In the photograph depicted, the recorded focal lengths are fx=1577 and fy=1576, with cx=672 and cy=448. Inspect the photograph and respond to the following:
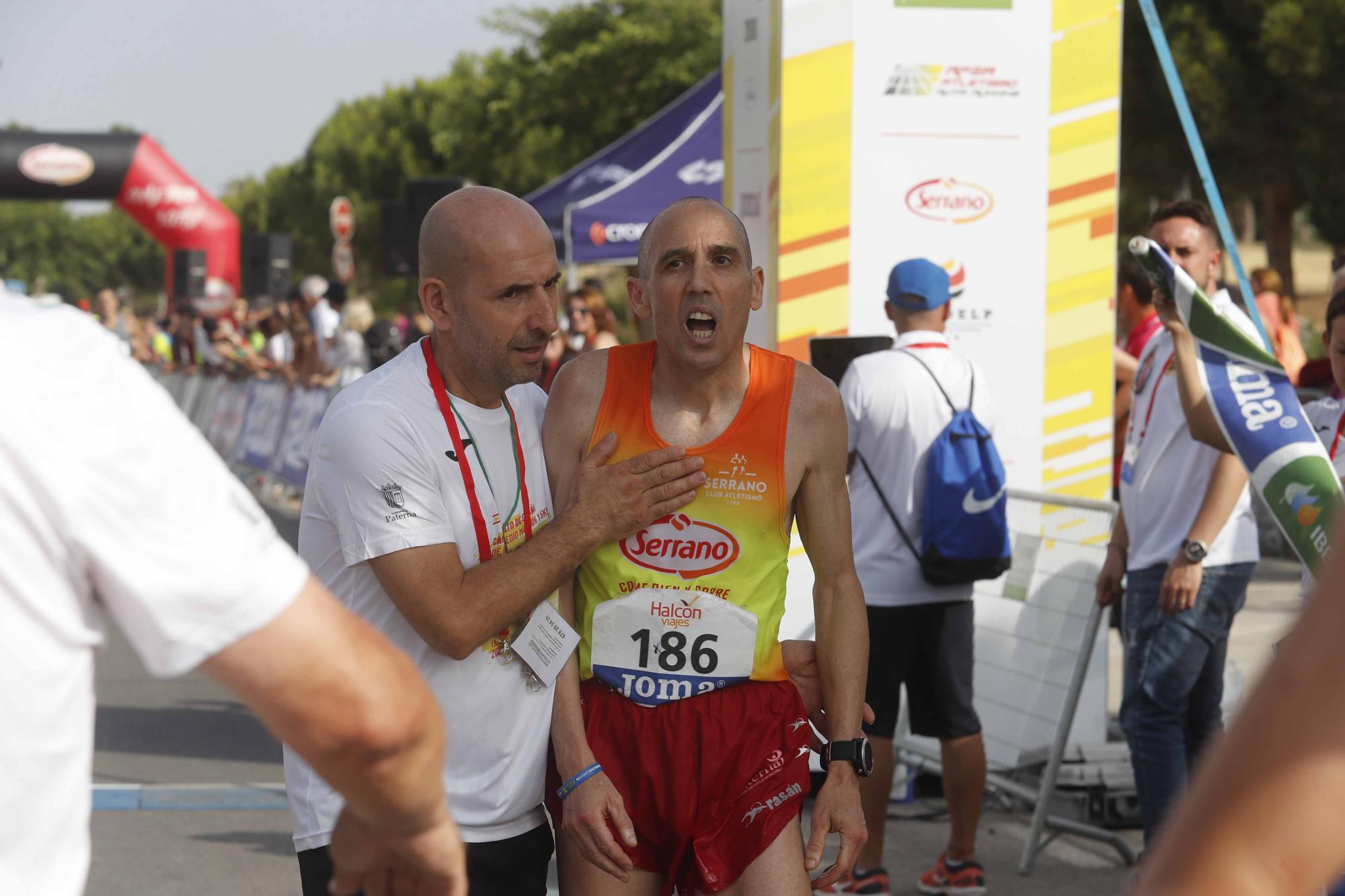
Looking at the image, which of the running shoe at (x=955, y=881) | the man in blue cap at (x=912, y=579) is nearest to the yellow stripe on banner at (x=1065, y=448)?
the man in blue cap at (x=912, y=579)

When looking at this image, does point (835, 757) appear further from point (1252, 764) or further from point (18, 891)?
point (1252, 764)

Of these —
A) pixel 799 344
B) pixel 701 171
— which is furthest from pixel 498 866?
pixel 701 171

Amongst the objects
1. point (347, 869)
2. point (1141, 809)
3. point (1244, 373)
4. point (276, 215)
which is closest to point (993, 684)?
point (1141, 809)

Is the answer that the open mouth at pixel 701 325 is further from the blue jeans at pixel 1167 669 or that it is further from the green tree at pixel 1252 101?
the green tree at pixel 1252 101

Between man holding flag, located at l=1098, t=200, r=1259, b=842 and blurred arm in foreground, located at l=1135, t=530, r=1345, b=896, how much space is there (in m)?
4.14

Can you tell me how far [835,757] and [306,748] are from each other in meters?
1.94

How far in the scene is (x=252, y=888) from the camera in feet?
18.4

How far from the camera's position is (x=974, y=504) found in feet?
18.0

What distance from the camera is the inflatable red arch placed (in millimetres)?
30375

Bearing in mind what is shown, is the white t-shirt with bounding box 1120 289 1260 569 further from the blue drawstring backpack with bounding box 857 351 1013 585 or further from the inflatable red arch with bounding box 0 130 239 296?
the inflatable red arch with bounding box 0 130 239 296

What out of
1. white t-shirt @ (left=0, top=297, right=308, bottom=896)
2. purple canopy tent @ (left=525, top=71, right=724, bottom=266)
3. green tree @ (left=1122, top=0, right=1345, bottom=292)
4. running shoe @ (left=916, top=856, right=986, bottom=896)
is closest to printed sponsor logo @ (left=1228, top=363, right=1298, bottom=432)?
running shoe @ (left=916, top=856, right=986, bottom=896)

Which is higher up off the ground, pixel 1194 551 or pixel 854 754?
pixel 1194 551

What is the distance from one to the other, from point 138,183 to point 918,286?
29044 millimetres

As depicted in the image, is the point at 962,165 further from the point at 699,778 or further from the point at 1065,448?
the point at 699,778
